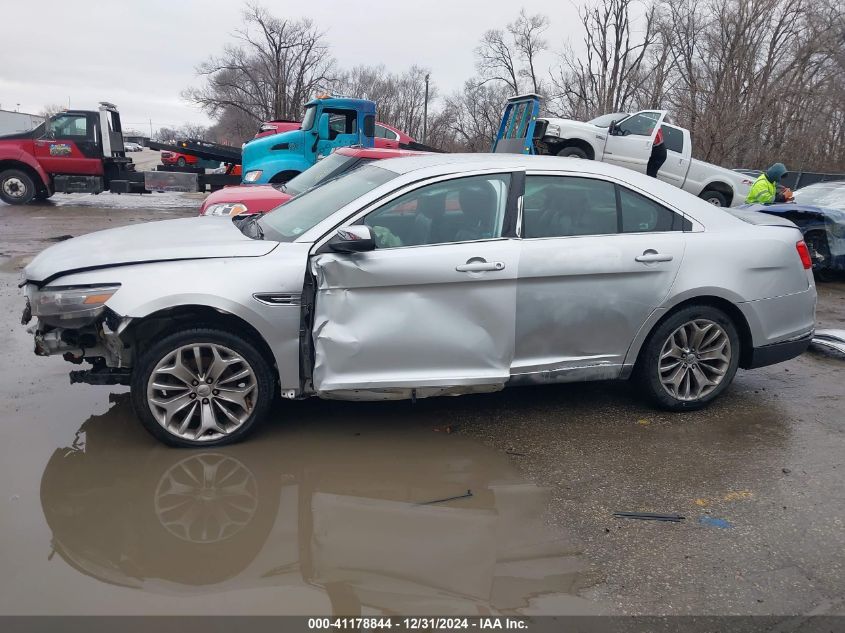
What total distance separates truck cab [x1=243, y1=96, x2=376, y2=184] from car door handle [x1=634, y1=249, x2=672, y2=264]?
9.80 metres

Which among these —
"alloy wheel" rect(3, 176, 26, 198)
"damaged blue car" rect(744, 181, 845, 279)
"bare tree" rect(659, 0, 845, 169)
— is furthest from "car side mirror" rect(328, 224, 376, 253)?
"bare tree" rect(659, 0, 845, 169)

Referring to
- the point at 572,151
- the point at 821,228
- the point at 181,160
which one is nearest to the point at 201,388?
the point at 821,228

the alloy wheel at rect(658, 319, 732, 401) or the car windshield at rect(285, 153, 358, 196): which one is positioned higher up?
the car windshield at rect(285, 153, 358, 196)

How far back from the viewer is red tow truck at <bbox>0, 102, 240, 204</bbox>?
15.4 meters

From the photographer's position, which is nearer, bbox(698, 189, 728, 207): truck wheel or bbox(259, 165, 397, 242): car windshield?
bbox(259, 165, 397, 242): car windshield

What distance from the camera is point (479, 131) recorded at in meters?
44.9

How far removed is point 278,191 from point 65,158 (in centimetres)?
984

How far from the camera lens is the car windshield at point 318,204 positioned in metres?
4.13

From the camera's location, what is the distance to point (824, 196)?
33.8 feet

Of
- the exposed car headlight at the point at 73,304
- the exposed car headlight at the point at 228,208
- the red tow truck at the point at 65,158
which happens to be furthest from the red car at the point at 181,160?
the exposed car headlight at the point at 73,304

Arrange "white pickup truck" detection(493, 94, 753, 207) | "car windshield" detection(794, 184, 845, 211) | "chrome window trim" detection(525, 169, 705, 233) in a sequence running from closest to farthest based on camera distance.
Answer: "chrome window trim" detection(525, 169, 705, 233), "car windshield" detection(794, 184, 845, 211), "white pickup truck" detection(493, 94, 753, 207)

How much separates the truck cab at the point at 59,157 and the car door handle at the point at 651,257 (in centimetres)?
1525

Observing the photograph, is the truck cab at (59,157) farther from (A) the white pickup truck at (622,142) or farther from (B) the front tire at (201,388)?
(B) the front tire at (201,388)

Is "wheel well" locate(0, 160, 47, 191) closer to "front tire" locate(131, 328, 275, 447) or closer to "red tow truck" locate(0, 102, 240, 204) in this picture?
"red tow truck" locate(0, 102, 240, 204)
